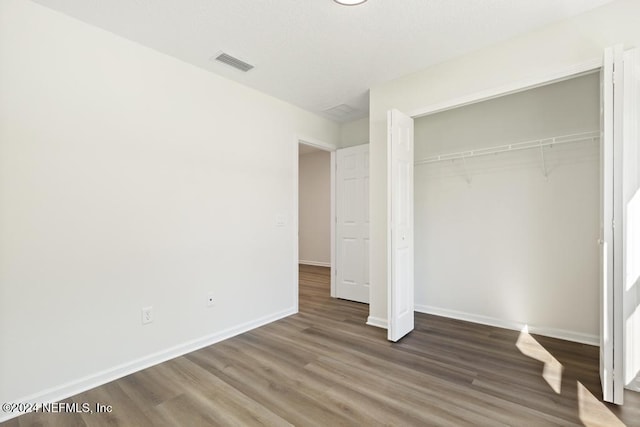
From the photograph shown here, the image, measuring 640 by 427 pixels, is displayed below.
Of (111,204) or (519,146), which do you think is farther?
(519,146)

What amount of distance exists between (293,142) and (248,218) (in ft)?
3.77

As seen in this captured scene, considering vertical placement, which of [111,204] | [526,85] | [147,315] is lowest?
[147,315]

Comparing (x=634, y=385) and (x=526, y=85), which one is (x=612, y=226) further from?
(x=526, y=85)

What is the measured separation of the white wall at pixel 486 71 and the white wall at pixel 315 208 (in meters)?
4.00

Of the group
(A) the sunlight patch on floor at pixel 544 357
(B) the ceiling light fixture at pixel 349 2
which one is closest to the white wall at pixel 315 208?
(A) the sunlight patch on floor at pixel 544 357

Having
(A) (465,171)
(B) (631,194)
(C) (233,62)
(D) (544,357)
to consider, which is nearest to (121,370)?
(C) (233,62)

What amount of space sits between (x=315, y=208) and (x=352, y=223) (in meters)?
3.36

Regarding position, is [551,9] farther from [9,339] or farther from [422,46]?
[9,339]

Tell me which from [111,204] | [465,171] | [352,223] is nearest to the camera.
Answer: [111,204]

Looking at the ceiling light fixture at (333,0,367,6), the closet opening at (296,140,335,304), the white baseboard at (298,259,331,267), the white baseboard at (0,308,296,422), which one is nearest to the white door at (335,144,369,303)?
the white baseboard at (0,308,296,422)

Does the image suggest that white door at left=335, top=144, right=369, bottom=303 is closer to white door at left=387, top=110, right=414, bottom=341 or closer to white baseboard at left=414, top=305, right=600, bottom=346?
white baseboard at left=414, top=305, right=600, bottom=346

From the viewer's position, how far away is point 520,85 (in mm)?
2504

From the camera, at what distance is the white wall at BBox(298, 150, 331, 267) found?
24.5 feet

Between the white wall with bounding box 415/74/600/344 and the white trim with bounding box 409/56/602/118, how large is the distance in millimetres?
757
